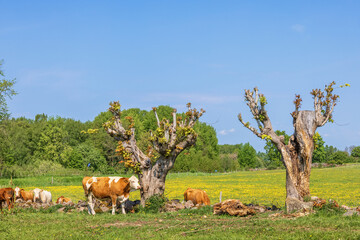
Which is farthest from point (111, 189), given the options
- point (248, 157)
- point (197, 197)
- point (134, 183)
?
point (248, 157)

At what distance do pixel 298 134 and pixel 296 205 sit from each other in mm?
3746

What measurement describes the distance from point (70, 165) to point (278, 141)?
86970 mm

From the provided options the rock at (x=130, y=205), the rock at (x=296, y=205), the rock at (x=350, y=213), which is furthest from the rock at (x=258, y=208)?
the rock at (x=130, y=205)

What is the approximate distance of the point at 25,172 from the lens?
263ft

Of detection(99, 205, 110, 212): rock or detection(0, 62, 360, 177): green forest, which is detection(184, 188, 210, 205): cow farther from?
detection(0, 62, 360, 177): green forest

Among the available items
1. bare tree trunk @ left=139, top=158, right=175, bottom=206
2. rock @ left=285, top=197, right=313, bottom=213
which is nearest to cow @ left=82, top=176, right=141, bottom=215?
bare tree trunk @ left=139, top=158, right=175, bottom=206

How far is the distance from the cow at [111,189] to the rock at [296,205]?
326 inches

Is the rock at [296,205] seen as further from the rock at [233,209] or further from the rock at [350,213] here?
the rock at [233,209]

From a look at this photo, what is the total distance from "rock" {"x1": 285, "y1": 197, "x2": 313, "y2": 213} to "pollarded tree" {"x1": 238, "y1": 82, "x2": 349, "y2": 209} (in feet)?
2.43

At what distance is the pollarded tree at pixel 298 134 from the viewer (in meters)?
20.3

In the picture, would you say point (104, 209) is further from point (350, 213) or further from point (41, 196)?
point (350, 213)

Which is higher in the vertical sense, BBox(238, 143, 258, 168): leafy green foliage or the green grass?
BBox(238, 143, 258, 168): leafy green foliage

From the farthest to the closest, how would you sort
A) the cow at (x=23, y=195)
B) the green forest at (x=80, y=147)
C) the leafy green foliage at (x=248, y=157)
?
the leafy green foliage at (x=248, y=157)
the green forest at (x=80, y=147)
the cow at (x=23, y=195)

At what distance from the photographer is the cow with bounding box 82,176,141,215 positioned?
2217 cm
